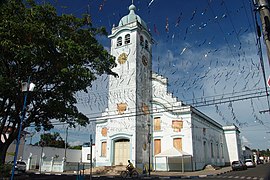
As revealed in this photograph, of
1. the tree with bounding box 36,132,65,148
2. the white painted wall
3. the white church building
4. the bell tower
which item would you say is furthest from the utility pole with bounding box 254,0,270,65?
the tree with bounding box 36,132,65,148

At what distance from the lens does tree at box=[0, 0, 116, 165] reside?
11.3 m

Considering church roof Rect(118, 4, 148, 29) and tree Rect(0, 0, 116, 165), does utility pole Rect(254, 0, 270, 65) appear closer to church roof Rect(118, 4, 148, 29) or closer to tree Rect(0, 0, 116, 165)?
tree Rect(0, 0, 116, 165)

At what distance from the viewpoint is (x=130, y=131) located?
2578 cm

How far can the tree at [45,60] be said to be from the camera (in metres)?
11.3

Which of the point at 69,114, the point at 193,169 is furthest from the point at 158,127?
the point at 69,114

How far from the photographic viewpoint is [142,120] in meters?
27.4

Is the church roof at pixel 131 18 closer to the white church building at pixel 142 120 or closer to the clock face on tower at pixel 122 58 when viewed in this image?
the white church building at pixel 142 120

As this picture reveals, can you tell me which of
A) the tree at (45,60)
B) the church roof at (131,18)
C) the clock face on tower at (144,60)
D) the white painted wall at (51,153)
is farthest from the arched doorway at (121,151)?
the white painted wall at (51,153)

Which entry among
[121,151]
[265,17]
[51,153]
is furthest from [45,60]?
[51,153]

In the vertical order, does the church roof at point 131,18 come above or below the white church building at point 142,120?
above

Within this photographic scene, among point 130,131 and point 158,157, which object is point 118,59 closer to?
point 130,131

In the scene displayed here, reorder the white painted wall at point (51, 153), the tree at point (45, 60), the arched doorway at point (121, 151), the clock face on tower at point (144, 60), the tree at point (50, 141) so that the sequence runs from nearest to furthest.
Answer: the tree at point (45, 60)
the arched doorway at point (121, 151)
the clock face on tower at point (144, 60)
the white painted wall at point (51, 153)
the tree at point (50, 141)

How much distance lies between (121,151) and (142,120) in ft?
13.6

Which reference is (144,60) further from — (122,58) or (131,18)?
(131,18)
